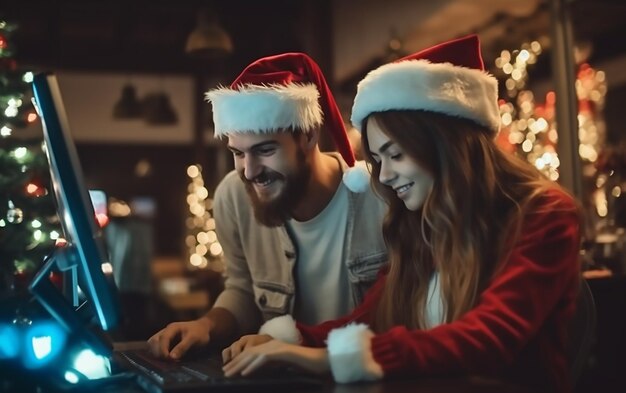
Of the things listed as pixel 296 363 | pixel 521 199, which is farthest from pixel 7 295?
pixel 521 199

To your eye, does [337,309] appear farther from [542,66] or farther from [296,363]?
[542,66]

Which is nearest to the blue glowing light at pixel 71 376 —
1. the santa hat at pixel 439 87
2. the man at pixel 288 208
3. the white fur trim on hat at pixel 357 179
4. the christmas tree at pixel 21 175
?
the man at pixel 288 208

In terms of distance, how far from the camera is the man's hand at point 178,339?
1.24m

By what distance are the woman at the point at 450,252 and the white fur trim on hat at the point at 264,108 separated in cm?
28

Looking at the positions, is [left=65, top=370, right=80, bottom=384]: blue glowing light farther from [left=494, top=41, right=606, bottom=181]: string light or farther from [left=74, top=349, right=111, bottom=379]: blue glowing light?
[left=494, top=41, right=606, bottom=181]: string light

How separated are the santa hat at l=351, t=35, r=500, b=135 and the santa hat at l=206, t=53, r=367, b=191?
0.96 ft

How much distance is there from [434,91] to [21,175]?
1858mm

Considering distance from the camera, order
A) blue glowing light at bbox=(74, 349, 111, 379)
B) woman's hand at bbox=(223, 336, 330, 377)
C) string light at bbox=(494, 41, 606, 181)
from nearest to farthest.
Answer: woman's hand at bbox=(223, 336, 330, 377)
blue glowing light at bbox=(74, 349, 111, 379)
string light at bbox=(494, 41, 606, 181)

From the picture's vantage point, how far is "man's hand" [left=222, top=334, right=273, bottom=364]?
1.14 meters

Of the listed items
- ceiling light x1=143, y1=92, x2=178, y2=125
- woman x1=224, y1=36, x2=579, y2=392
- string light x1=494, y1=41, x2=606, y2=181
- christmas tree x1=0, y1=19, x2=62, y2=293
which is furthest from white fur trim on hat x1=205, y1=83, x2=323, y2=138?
ceiling light x1=143, y1=92, x2=178, y2=125

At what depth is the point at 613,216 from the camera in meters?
2.85

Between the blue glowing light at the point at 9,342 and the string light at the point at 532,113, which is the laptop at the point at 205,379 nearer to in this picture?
the blue glowing light at the point at 9,342

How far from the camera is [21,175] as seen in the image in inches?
104

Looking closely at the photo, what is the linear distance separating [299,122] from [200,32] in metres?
2.64
